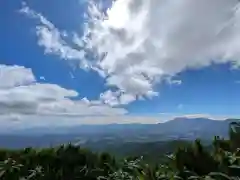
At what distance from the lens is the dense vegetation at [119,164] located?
2.38 m

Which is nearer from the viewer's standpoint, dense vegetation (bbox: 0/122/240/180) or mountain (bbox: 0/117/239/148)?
dense vegetation (bbox: 0/122/240/180)

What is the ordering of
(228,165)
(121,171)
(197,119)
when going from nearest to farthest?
1. (228,165)
2. (121,171)
3. (197,119)

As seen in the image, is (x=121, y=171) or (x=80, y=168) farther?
(x=80, y=168)

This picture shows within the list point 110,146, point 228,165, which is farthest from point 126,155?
point 228,165

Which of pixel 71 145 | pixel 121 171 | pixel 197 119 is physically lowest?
pixel 121 171

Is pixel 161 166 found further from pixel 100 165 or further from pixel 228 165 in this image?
pixel 100 165

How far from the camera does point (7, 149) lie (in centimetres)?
438

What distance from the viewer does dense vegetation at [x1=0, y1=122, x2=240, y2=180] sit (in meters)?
2.38

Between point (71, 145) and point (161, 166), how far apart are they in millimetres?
1272

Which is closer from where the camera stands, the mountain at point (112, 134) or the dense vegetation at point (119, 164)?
the dense vegetation at point (119, 164)

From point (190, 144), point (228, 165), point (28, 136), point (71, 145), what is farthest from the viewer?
point (28, 136)

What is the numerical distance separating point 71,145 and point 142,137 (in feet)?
2.96

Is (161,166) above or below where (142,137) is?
below

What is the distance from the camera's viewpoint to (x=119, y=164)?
3441mm
